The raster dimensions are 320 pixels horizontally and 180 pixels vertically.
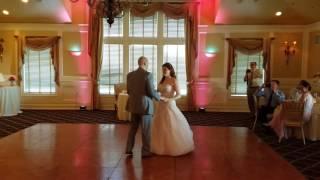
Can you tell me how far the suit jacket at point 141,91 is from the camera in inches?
225

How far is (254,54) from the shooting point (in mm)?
12375

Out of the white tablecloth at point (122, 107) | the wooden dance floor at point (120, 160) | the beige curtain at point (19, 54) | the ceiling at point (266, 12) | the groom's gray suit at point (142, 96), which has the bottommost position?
the wooden dance floor at point (120, 160)

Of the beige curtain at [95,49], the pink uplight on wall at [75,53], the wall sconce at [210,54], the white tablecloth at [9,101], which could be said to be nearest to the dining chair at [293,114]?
the wall sconce at [210,54]

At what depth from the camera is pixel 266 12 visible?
11547 mm

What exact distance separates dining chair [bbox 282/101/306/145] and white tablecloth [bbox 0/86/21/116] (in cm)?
751

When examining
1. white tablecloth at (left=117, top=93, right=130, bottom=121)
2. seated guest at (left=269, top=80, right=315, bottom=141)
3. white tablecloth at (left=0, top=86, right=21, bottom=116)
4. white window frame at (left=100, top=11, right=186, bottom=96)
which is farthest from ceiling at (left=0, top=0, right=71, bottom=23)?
seated guest at (left=269, top=80, right=315, bottom=141)

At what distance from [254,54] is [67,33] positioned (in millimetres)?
6069

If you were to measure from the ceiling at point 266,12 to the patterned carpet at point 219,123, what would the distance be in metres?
2.96

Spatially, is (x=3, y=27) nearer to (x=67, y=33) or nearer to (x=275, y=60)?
(x=67, y=33)

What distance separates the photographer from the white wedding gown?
6.04 m

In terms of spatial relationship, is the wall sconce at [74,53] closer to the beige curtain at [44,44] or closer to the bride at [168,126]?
the beige curtain at [44,44]

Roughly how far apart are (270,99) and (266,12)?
12.0 feet

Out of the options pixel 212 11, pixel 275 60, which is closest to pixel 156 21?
pixel 212 11

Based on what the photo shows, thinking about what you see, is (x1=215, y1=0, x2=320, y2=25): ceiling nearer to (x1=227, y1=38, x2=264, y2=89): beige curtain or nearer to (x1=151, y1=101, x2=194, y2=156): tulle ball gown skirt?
(x1=227, y1=38, x2=264, y2=89): beige curtain
